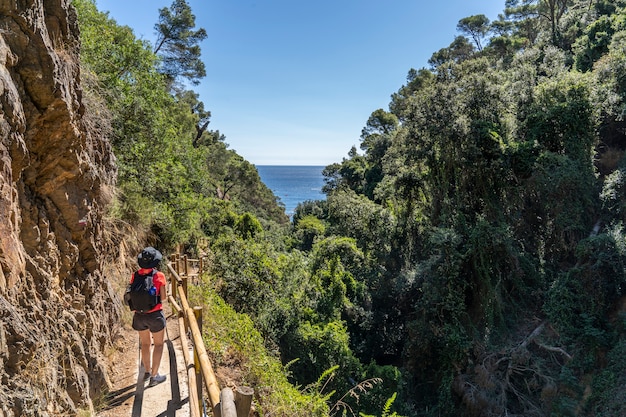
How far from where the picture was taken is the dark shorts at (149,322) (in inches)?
164

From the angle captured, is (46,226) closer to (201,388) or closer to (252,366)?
(201,388)

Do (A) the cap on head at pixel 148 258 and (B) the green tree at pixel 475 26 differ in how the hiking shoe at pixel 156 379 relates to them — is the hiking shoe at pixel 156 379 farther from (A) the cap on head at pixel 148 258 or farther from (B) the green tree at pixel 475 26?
(B) the green tree at pixel 475 26

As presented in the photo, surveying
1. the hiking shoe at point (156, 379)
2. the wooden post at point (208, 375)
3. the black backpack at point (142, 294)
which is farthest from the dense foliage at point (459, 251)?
the wooden post at point (208, 375)

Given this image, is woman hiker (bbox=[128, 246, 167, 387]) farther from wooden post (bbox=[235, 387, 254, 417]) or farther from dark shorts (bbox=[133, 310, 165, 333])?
wooden post (bbox=[235, 387, 254, 417])

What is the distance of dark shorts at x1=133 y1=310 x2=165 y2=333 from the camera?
4.16 metres

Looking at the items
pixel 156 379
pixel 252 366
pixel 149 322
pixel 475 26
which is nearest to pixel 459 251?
pixel 252 366

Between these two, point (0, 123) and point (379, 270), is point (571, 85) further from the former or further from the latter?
point (0, 123)

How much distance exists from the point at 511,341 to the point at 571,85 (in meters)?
9.05

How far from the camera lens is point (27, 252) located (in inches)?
134

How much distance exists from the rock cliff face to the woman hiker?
2.00 ft

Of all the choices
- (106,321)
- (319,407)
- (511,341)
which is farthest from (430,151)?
(106,321)

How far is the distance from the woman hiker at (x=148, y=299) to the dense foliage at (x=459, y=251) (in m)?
4.21

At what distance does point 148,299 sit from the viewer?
4078mm

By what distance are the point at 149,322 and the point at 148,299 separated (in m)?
0.30
